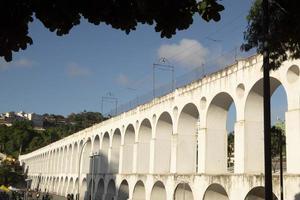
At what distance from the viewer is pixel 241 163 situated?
85.9 ft

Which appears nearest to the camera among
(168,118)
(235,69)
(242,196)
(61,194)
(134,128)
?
(242,196)

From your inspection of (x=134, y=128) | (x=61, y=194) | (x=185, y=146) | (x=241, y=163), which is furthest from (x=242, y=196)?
(x=61, y=194)

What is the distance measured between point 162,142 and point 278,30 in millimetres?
30191

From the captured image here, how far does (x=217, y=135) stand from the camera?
3105 cm

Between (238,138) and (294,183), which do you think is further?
(238,138)

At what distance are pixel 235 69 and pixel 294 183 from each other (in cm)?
852

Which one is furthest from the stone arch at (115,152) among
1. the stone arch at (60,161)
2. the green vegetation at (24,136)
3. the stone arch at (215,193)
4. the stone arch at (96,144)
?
the green vegetation at (24,136)

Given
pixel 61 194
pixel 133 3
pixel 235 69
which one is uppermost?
pixel 235 69

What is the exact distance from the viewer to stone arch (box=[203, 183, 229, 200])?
2956 cm

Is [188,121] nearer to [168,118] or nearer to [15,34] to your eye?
[168,118]

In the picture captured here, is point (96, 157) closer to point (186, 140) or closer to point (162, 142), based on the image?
point (162, 142)

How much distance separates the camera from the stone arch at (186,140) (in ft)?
115

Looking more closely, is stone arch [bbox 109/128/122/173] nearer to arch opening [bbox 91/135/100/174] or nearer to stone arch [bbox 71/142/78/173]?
arch opening [bbox 91/135/100/174]

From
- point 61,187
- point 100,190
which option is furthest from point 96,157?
point 61,187
